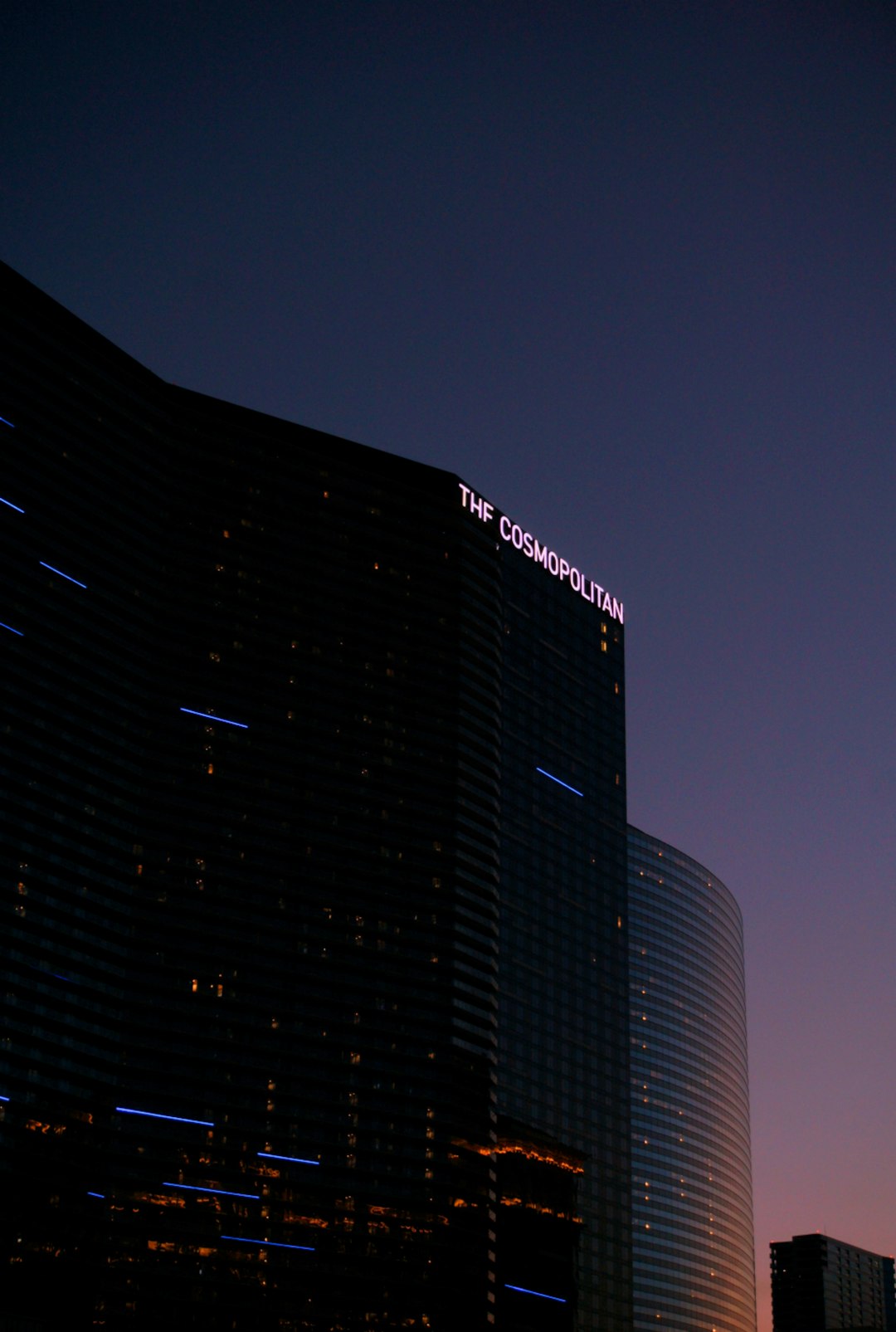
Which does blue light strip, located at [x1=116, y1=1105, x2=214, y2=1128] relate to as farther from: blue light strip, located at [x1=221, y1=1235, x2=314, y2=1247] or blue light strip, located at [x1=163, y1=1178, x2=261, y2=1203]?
blue light strip, located at [x1=221, y1=1235, x2=314, y2=1247]

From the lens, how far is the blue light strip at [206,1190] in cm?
19012

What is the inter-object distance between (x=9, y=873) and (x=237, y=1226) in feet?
171

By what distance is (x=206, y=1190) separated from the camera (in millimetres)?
192125

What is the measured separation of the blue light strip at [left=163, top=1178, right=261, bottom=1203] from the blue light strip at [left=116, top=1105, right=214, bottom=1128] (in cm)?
706

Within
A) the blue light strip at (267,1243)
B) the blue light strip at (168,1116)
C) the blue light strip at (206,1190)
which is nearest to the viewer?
the blue light strip at (206,1190)

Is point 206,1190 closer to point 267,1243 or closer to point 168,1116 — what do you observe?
point 168,1116

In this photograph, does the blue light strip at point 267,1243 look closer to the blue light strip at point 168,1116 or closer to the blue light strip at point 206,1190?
the blue light strip at point 206,1190

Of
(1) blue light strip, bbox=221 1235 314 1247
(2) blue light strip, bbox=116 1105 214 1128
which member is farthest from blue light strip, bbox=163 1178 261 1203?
(2) blue light strip, bbox=116 1105 214 1128

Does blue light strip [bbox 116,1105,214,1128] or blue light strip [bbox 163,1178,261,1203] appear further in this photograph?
blue light strip [bbox 116,1105,214,1128]

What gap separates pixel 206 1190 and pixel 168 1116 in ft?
33.3

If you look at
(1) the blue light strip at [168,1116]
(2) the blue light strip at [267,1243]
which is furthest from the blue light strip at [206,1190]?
(1) the blue light strip at [168,1116]

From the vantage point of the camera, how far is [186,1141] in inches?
7594

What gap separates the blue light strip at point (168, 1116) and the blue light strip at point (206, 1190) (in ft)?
23.2

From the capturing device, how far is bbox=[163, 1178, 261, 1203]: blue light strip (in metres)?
190
